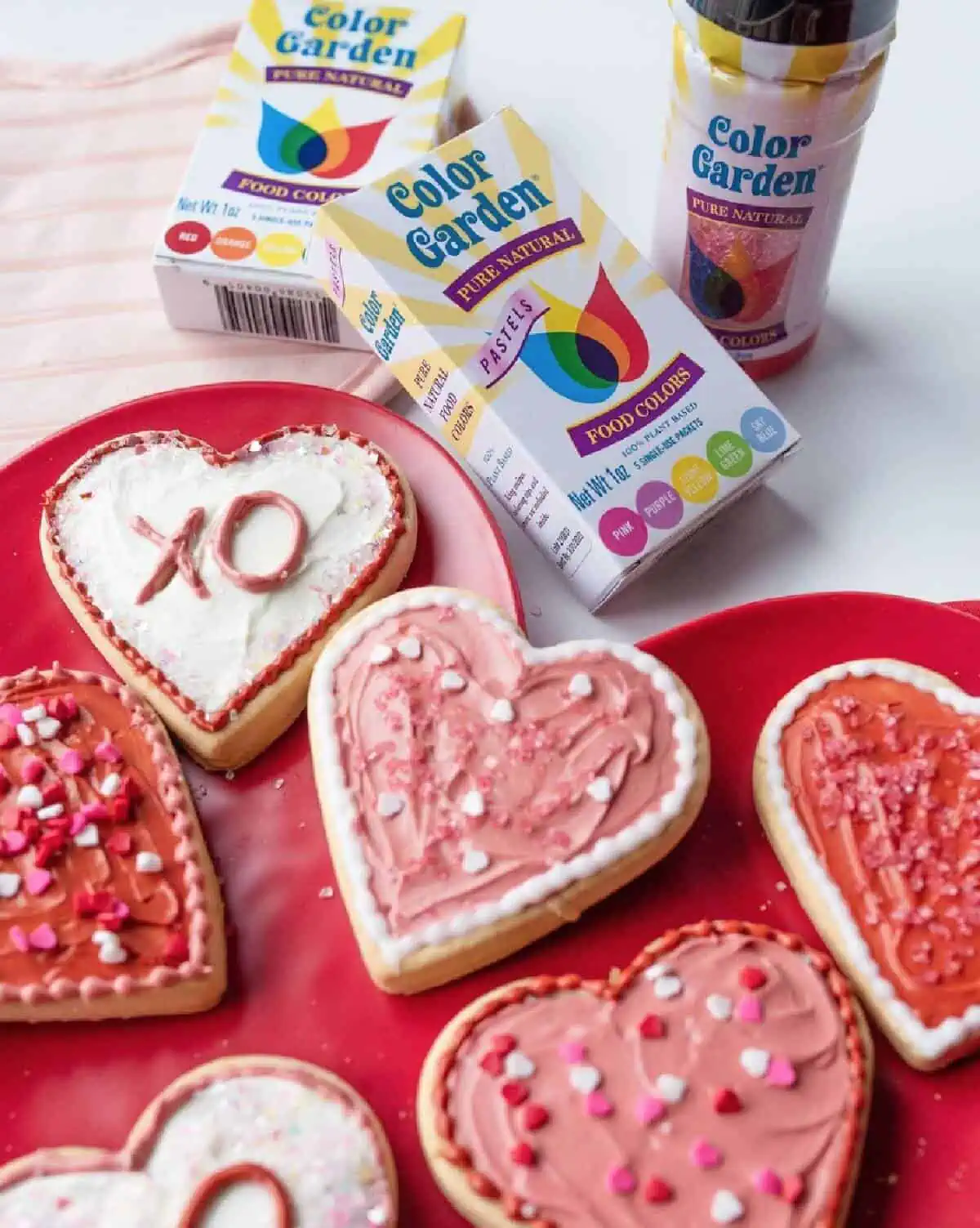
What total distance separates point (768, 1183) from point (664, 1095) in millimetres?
89

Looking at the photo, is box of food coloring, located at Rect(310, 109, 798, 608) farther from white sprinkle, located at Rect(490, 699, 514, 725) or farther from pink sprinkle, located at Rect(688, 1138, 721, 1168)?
pink sprinkle, located at Rect(688, 1138, 721, 1168)

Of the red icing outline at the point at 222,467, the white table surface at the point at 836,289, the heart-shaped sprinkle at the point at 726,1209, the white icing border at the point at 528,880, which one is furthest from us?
the white table surface at the point at 836,289

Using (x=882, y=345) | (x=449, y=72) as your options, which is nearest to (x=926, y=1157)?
(x=882, y=345)

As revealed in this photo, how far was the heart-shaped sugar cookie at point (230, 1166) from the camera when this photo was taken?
0.85 m

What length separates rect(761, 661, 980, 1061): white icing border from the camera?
0.93m

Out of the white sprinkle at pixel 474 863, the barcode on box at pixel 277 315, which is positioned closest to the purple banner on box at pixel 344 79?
the barcode on box at pixel 277 315

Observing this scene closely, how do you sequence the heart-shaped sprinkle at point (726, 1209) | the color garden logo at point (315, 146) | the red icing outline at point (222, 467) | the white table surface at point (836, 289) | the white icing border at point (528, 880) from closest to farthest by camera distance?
the heart-shaped sprinkle at point (726, 1209) < the white icing border at point (528, 880) < the red icing outline at point (222, 467) < the white table surface at point (836, 289) < the color garden logo at point (315, 146)

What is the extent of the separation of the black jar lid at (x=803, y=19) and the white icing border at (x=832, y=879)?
1.69 ft

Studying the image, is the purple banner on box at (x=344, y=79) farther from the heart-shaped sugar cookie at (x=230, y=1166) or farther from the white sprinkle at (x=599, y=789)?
the heart-shaped sugar cookie at (x=230, y=1166)

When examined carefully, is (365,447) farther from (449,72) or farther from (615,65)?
(615,65)

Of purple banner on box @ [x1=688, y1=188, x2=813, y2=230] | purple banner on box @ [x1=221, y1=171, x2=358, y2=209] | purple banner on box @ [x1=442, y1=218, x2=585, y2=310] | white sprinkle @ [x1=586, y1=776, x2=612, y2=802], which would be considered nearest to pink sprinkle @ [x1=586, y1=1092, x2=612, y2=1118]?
white sprinkle @ [x1=586, y1=776, x2=612, y2=802]

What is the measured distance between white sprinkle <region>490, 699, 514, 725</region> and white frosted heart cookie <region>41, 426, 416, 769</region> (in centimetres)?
18

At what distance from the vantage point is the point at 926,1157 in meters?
0.92

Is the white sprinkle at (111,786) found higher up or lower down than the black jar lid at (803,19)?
lower down
